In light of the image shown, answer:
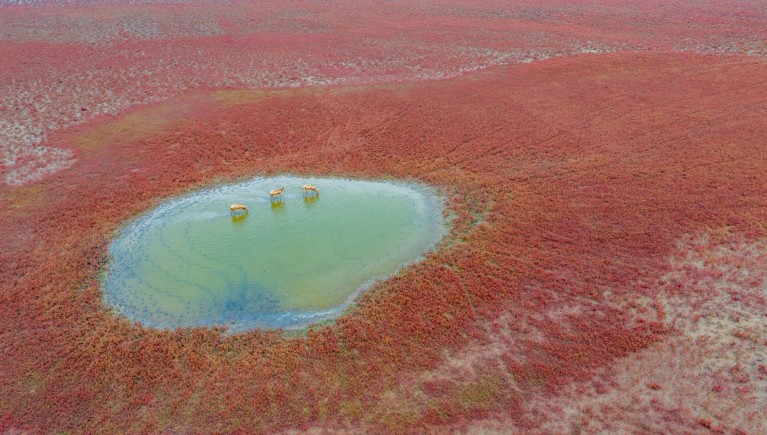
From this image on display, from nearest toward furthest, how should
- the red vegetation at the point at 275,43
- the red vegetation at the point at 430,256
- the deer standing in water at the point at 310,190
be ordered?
the red vegetation at the point at 430,256, the deer standing in water at the point at 310,190, the red vegetation at the point at 275,43

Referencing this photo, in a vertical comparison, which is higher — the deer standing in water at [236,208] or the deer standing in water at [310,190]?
the deer standing in water at [310,190]

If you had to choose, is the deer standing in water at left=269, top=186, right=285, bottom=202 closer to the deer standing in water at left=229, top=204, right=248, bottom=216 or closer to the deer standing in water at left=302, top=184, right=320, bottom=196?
the deer standing in water at left=302, top=184, right=320, bottom=196

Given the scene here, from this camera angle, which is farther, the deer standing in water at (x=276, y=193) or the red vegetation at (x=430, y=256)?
the deer standing in water at (x=276, y=193)

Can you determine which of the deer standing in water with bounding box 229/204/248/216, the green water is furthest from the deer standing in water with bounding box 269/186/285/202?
the deer standing in water with bounding box 229/204/248/216

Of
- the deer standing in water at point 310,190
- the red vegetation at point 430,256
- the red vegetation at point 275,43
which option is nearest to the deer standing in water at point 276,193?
the deer standing in water at point 310,190

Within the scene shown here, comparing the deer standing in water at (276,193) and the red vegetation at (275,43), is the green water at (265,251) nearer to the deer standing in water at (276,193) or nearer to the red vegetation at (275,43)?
the deer standing in water at (276,193)

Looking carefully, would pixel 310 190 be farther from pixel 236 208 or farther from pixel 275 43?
pixel 275 43
